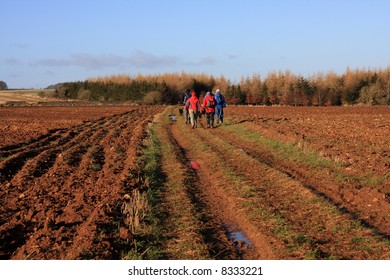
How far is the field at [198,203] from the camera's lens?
699cm

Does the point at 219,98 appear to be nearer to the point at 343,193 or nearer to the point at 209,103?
the point at 209,103

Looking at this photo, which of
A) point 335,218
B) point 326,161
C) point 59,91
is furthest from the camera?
point 59,91

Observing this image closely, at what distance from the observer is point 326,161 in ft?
45.7

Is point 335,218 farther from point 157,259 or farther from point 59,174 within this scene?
point 59,174

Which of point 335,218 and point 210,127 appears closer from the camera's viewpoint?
point 335,218

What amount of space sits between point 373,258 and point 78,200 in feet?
18.4

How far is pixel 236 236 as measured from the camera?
25.2ft

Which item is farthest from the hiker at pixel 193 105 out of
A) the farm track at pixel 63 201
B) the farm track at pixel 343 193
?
the farm track at pixel 343 193

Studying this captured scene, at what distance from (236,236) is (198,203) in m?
2.11

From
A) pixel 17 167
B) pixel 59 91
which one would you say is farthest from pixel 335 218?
pixel 59 91

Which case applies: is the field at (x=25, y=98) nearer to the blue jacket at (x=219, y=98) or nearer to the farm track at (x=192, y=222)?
the blue jacket at (x=219, y=98)

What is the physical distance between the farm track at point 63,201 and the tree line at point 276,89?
2172 inches

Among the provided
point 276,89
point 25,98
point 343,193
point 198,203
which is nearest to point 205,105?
point 343,193

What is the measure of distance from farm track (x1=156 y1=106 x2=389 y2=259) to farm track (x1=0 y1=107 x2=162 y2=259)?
6.69 ft
